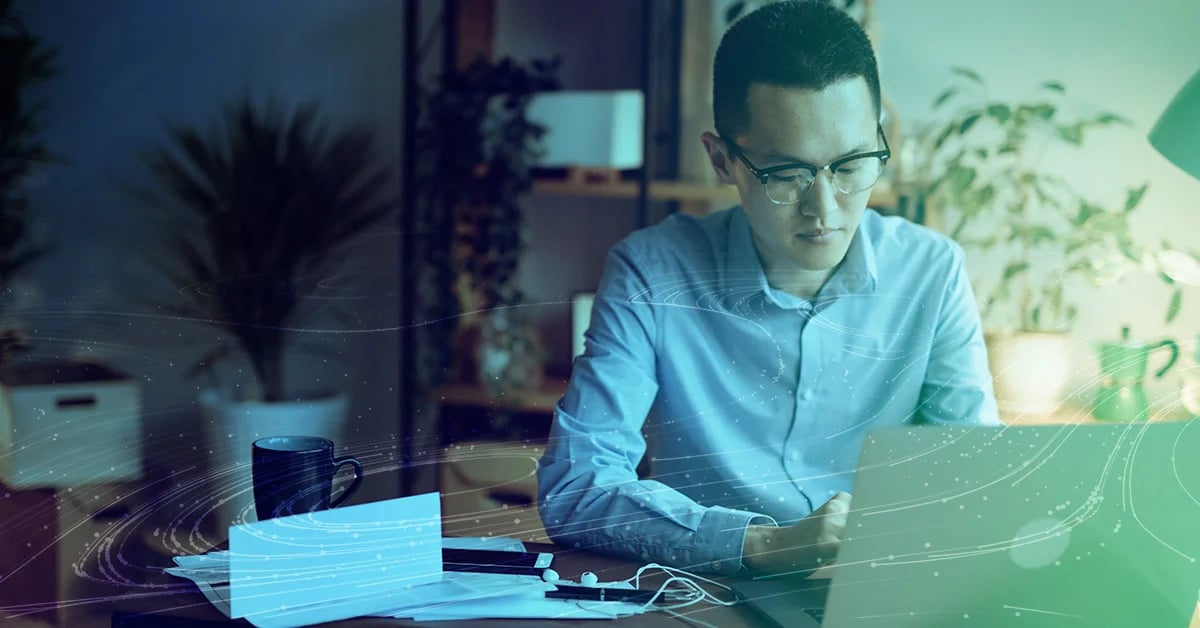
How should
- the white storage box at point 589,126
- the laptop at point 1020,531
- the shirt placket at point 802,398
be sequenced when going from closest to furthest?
1. the laptop at point 1020,531
2. the shirt placket at point 802,398
3. the white storage box at point 589,126

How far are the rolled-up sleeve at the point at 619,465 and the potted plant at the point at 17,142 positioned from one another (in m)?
0.44

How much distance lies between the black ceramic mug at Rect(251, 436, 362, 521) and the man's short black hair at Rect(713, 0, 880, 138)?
1.43 feet

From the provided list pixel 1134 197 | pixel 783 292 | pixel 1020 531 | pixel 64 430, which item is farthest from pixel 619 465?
pixel 1134 197

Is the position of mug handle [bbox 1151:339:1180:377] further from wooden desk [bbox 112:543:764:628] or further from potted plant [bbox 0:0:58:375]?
potted plant [bbox 0:0:58:375]

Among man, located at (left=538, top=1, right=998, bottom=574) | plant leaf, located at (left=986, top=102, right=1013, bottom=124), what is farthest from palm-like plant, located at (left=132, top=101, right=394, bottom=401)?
plant leaf, located at (left=986, top=102, right=1013, bottom=124)

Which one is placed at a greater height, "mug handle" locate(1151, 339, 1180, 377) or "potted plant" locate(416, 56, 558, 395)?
"potted plant" locate(416, 56, 558, 395)

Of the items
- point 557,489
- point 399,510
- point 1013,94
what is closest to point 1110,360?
point 1013,94

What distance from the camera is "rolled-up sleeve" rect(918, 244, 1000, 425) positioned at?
82cm

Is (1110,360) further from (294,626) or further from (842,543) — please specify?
(294,626)

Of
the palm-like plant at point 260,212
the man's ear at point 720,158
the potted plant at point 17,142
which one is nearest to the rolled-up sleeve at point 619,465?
the man's ear at point 720,158

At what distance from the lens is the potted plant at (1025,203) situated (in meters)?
0.86

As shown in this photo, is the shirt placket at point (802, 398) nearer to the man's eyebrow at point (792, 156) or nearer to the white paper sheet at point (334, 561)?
the man's eyebrow at point (792, 156)

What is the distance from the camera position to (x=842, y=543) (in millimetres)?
631

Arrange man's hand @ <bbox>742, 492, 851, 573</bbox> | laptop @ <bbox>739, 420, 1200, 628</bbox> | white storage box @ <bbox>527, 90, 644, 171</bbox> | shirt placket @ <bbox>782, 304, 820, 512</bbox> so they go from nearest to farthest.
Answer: laptop @ <bbox>739, 420, 1200, 628</bbox>
man's hand @ <bbox>742, 492, 851, 573</bbox>
shirt placket @ <bbox>782, 304, 820, 512</bbox>
white storage box @ <bbox>527, 90, 644, 171</bbox>
